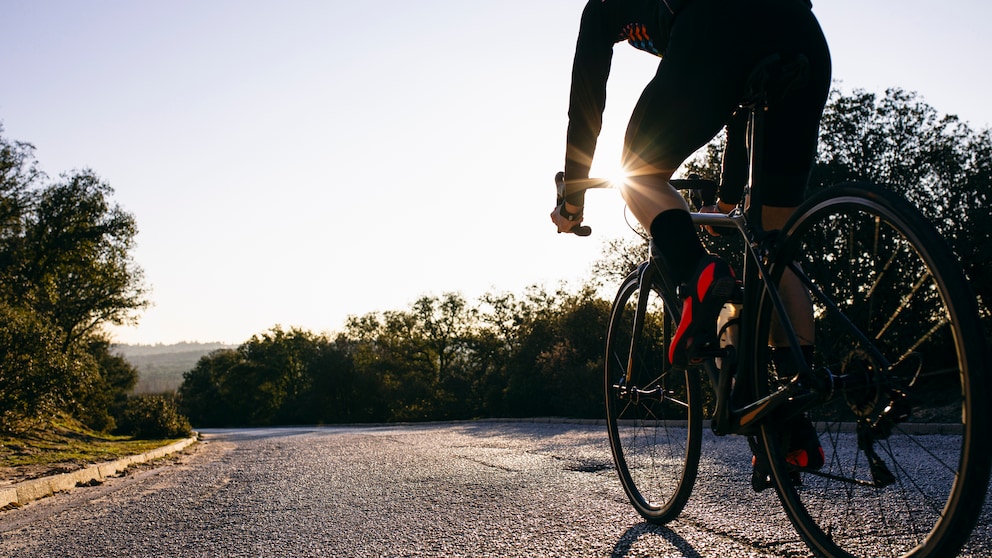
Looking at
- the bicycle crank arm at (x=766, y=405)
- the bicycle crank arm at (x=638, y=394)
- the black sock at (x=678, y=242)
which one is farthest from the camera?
the bicycle crank arm at (x=638, y=394)

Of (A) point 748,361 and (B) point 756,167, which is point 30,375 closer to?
(A) point 748,361

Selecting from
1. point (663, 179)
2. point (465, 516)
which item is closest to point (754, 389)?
point (663, 179)

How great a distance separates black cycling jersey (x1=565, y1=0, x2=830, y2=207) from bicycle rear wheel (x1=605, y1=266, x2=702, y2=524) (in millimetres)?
826

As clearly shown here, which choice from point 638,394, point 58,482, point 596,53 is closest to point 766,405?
point 638,394

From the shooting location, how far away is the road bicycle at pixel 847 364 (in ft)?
4.66

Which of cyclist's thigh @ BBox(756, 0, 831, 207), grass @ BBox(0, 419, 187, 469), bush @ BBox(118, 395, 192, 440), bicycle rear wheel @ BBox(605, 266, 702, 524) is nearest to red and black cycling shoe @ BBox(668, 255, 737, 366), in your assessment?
cyclist's thigh @ BBox(756, 0, 831, 207)

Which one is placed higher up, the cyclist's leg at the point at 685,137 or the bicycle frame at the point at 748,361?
the cyclist's leg at the point at 685,137

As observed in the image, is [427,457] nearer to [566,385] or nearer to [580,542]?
[580,542]

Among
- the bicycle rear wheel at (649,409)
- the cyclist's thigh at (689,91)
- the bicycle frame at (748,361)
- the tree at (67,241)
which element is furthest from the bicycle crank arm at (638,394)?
the tree at (67,241)

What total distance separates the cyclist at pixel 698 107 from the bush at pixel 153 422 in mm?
19731

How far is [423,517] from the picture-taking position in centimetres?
322

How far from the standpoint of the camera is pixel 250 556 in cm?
270

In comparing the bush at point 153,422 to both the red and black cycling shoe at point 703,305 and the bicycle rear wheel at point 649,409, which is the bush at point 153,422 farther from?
the red and black cycling shoe at point 703,305

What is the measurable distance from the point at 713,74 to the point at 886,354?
0.93m
